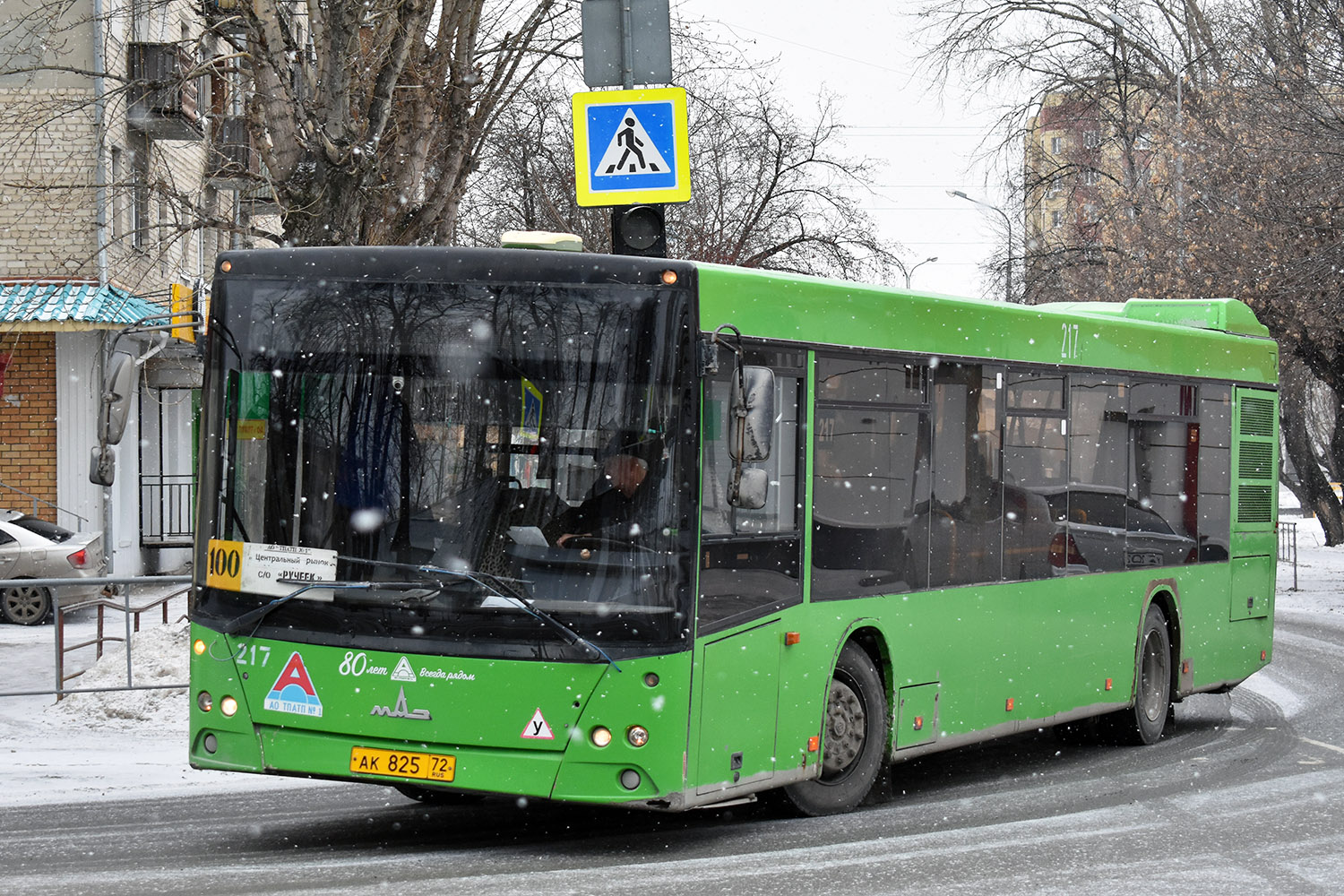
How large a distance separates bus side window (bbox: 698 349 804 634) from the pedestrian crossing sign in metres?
3.19

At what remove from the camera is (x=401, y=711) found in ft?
26.1

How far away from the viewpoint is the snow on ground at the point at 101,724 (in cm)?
1037

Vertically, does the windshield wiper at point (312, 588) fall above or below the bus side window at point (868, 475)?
below

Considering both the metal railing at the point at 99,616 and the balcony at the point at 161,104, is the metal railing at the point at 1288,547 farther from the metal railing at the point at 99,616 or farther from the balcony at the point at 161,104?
the metal railing at the point at 99,616

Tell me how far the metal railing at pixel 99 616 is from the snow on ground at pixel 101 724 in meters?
0.05

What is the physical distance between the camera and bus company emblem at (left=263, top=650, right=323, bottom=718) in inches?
319

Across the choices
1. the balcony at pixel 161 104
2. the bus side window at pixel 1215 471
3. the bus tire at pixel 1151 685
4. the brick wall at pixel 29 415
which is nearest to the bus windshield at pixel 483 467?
the bus tire at pixel 1151 685

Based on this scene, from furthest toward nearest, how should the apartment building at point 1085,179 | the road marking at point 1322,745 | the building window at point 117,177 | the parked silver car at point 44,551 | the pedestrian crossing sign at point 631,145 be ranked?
the apartment building at point 1085,179, the building window at point 117,177, the parked silver car at point 44,551, the road marking at point 1322,745, the pedestrian crossing sign at point 631,145

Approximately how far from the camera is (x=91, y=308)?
79.7ft

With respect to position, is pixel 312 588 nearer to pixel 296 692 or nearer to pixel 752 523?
pixel 296 692

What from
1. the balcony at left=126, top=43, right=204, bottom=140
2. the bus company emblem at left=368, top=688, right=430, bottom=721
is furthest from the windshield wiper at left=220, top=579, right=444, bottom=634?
the balcony at left=126, top=43, right=204, bottom=140

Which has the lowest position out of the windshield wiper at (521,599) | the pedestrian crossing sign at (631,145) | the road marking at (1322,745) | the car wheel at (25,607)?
the road marking at (1322,745)

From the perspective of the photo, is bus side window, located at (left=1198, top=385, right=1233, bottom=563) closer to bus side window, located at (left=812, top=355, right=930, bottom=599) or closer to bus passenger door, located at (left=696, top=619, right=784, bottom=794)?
bus side window, located at (left=812, top=355, right=930, bottom=599)

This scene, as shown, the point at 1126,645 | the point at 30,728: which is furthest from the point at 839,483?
the point at 30,728
